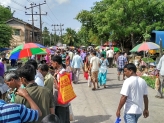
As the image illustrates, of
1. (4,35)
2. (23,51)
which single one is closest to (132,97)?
(23,51)

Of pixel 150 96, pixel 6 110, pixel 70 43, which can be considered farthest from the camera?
pixel 70 43

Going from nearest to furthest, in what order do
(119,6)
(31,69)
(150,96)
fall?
(31,69)
(150,96)
(119,6)

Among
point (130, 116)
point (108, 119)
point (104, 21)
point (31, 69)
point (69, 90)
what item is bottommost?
point (108, 119)

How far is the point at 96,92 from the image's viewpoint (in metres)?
10.7

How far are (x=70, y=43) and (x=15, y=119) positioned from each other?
3324 inches

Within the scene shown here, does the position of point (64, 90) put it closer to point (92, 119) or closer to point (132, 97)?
point (132, 97)

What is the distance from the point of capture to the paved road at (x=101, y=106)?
6934 millimetres

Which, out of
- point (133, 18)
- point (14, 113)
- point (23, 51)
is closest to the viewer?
point (14, 113)

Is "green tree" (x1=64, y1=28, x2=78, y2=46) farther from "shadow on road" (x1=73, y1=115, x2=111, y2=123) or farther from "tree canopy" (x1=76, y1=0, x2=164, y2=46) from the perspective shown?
"shadow on road" (x1=73, y1=115, x2=111, y2=123)

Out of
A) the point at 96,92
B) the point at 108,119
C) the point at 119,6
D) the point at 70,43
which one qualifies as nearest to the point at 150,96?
the point at 96,92

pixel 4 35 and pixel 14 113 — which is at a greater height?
pixel 4 35

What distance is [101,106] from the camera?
8.29m

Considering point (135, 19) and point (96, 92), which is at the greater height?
point (135, 19)

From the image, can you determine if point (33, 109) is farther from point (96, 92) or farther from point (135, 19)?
point (135, 19)
